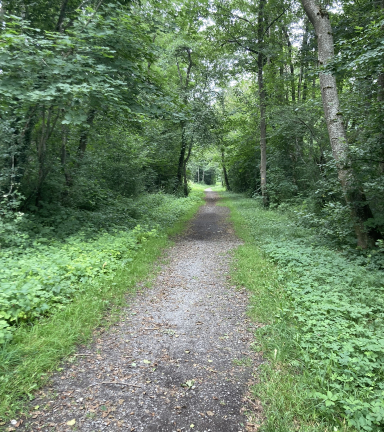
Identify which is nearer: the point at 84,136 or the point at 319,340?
the point at 319,340

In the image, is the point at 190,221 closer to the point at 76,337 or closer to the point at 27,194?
the point at 27,194

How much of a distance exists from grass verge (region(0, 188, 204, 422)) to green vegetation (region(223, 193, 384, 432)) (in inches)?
85.9

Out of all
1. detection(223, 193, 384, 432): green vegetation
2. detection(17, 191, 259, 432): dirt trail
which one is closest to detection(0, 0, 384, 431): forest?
detection(223, 193, 384, 432): green vegetation

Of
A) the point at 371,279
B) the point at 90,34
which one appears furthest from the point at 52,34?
the point at 371,279

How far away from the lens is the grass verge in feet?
7.92


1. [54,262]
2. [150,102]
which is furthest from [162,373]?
[150,102]

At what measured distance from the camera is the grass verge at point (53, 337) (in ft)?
7.92

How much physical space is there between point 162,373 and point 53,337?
139 centimetres

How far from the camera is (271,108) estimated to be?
13.6m

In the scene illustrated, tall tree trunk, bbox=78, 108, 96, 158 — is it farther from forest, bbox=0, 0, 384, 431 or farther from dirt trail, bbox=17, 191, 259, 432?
dirt trail, bbox=17, 191, 259, 432

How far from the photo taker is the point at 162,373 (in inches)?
113

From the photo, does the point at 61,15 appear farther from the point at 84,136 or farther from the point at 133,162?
the point at 133,162

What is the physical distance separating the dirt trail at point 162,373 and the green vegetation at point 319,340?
0.32 metres

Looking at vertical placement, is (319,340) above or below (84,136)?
below
